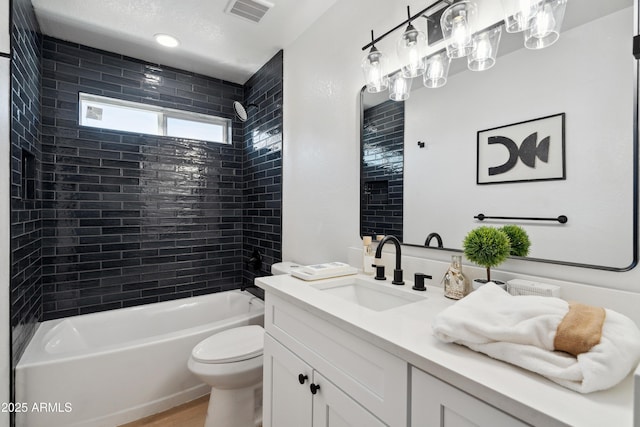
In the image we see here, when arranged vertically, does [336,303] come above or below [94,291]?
above

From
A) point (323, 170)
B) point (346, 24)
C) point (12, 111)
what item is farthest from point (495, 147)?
point (12, 111)

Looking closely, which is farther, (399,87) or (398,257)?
(399,87)

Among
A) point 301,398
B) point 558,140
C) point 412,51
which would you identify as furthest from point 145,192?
point 558,140

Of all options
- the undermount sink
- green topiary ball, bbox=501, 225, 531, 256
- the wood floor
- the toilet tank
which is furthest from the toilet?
green topiary ball, bbox=501, 225, 531, 256

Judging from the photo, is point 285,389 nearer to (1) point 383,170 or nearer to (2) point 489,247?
(2) point 489,247

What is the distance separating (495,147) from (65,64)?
308 cm

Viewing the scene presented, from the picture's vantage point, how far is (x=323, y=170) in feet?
6.59

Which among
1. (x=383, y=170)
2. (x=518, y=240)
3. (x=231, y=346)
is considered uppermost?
(x=383, y=170)

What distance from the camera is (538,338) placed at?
607mm

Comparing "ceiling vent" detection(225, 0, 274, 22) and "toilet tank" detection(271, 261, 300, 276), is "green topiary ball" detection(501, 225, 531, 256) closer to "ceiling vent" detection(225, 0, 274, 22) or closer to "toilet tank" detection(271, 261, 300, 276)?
"toilet tank" detection(271, 261, 300, 276)

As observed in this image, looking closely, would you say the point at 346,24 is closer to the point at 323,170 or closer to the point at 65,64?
the point at 323,170

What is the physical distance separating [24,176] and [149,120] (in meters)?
1.10

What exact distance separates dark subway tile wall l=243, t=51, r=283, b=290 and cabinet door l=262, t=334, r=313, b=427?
1.22 meters

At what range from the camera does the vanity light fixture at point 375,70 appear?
4.92 feet
